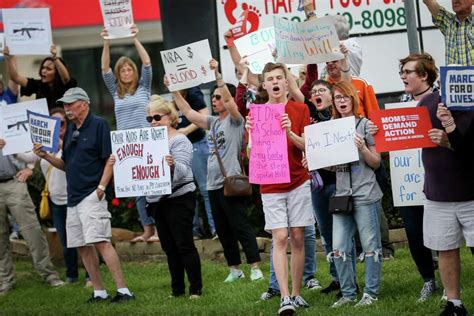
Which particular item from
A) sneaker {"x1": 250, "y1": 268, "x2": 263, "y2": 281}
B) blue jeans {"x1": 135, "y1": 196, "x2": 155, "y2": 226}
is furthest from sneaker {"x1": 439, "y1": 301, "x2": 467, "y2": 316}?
blue jeans {"x1": 135, "y1": 196, "x2": 155, "y2": 226}

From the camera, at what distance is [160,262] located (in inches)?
541

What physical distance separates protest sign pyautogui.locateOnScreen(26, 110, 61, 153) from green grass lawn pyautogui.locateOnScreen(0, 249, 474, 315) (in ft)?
5.24

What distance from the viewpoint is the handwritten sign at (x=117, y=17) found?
42.3 ft

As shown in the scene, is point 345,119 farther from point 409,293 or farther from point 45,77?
point 45,77

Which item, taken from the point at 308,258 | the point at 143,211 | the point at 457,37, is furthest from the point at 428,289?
the point at 143,211

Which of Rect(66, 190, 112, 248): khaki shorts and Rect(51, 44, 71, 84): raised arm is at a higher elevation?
Rect(51, 44, 71, 84): raised arm

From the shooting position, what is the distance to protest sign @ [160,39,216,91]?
11.7 meters

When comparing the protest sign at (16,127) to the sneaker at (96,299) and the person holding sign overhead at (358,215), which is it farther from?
the person holding sign overhead at (358,215)

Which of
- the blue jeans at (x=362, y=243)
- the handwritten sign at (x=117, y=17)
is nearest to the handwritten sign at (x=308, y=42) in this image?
the blue jeans at (x=362, y=243)

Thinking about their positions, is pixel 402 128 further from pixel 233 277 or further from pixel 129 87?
pixel 129 87

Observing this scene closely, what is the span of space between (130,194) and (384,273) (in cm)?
253

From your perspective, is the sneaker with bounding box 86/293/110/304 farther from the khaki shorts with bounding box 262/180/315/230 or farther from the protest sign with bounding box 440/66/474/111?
the protest sign with bounding box 440/66/474/111

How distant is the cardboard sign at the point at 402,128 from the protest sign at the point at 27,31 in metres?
5.85

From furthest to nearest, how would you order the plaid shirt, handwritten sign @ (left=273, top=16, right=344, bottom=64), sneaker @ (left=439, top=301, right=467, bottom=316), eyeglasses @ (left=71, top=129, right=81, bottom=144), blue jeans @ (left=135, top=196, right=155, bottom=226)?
blue jeans @ (left=135, top=196, right=155, bottom=226)
eyeglasses @ (left=71, top=129, right=81, bottom=144)
handwritten sign @ (left=273, top=16, right=344, bottom=64)
the plaid shirt
sneaker @ (left=439, top=301, right=467, bottom=316)
